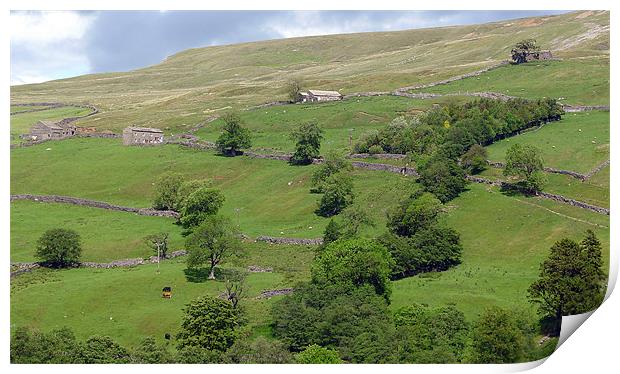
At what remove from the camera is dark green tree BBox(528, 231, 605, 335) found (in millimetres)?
61438

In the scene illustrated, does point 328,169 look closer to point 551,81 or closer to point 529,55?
point 551,81

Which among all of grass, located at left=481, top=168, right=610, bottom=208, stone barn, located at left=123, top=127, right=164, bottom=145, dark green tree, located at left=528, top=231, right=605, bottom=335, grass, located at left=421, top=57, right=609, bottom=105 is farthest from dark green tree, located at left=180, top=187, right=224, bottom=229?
grass, located at left=421, top=57, right=609, bottom=105

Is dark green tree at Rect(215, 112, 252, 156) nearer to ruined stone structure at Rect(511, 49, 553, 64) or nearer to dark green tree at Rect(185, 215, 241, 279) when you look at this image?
dark green tree at Rect(185, 215, 241, 279)

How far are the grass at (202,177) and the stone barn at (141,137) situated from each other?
2.13 meters

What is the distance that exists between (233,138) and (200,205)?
32.2 metres

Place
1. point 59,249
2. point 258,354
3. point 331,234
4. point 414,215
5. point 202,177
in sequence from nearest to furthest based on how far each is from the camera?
point 258,354
point 331,234
point 414,215
point 59,249
point 202,177

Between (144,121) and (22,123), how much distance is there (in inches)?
1239

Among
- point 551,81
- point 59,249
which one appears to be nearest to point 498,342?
point 59,249

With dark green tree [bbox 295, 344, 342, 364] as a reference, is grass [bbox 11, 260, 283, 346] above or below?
below

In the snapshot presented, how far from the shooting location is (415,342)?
56.8 meters

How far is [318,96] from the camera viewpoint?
554 feet

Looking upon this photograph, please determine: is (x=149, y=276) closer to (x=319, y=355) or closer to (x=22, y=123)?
(x=319, y=355)

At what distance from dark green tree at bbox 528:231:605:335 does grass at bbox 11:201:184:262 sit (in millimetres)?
43220
